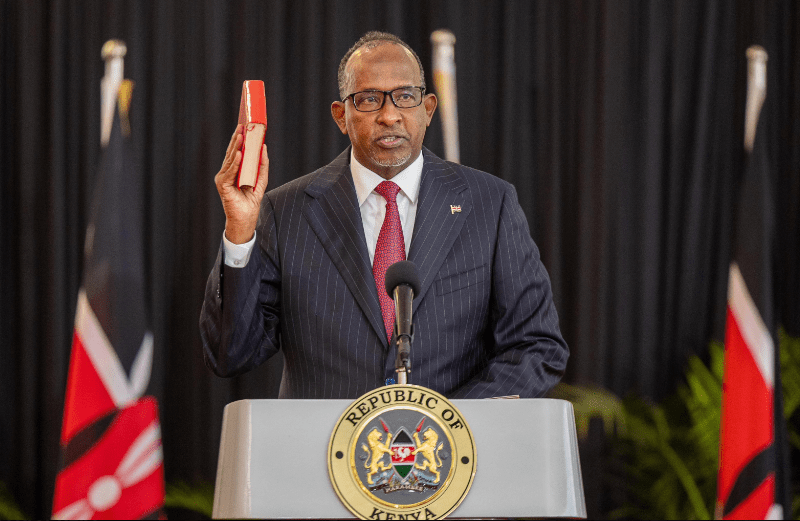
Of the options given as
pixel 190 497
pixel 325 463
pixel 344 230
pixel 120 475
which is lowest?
pixel 190 497

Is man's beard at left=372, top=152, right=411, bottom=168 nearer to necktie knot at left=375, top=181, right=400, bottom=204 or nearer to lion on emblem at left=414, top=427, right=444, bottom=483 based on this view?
necktie knot at left=375, top=181, right=400, bottom=204

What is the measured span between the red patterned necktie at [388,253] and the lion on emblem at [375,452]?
77cm

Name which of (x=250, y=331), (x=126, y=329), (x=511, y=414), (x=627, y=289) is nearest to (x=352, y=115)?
(x=250, y=331)

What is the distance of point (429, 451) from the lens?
1.23 m

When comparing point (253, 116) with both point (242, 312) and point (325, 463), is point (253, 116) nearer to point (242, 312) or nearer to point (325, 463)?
point (242, 312)

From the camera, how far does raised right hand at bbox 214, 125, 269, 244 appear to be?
1724 millimetres

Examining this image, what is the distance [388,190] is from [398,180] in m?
0.04

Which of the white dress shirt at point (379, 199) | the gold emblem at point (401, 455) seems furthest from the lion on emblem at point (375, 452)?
the white dress shirt at point (379, 199)

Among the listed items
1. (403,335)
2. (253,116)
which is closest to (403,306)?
(403,335)

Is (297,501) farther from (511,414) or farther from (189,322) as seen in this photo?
(189,322)

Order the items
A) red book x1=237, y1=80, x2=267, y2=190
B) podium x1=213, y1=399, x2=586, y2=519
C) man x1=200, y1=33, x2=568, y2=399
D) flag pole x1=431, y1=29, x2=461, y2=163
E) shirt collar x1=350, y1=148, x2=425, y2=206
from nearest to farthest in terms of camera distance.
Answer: podium x1=213, y1=399, x2=586, y2=519
red book x1=237, y1=80, x2=267, y2=190
man x1=200, y1=33, x2=568, y2=399
shirt collar x1=350, y1=148, x2=425, y2=206
flag pole x1=431, y1=29, x2=461, y2=163

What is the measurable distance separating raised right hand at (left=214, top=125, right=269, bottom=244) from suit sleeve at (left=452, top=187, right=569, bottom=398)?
0.58 m

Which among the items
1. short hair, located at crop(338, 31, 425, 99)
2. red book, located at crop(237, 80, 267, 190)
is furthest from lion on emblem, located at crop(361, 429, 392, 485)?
short hair, located at crop(338, 31, 425, 99)

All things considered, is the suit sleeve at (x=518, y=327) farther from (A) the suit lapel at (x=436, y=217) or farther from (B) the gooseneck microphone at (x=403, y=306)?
(B) the gooseneck microphone at (x=403, y=306)
